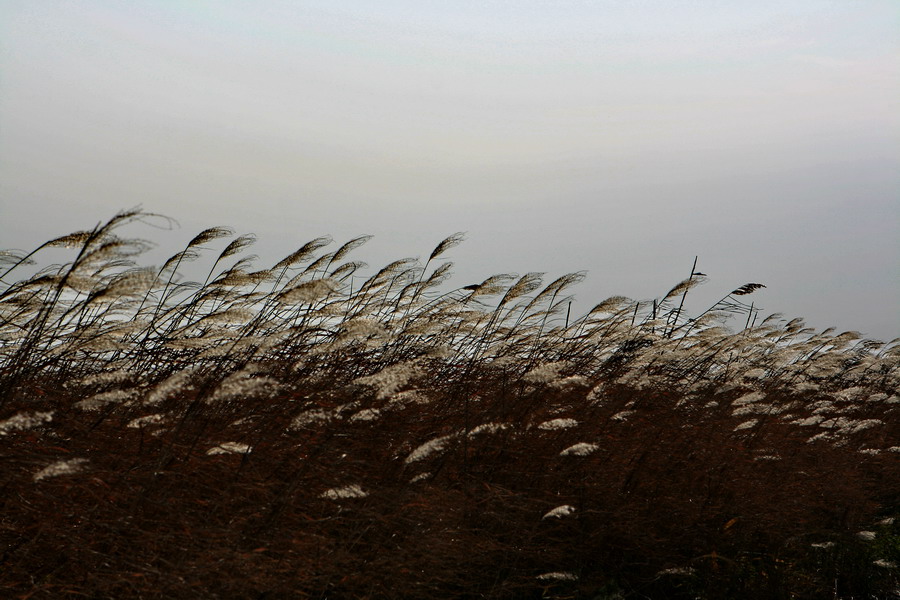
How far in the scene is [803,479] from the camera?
17.6ft

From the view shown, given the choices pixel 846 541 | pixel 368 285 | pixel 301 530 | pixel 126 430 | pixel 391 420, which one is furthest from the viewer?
pixel 368 285

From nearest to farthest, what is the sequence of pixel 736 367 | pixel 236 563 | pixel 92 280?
pixel 236 563, pixel 92 280, pixel 736 367

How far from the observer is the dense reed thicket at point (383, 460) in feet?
9.07

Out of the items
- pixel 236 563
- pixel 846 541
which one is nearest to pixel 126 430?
pixel 236 563

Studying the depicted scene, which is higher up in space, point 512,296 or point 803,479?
point 512,296

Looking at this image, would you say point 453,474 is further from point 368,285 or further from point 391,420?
point 368,285

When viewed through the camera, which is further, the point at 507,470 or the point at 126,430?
the point at 507,470

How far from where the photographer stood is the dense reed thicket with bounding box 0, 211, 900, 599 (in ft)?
9.07

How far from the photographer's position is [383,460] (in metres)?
3.72

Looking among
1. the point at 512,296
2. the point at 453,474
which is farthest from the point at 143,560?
the point at 512,296

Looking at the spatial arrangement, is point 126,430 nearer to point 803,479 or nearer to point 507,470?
point 507,470

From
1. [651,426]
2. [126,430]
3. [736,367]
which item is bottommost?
[126,430]

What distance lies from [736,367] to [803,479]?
5.20 ft

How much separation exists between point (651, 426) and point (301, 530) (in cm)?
266
